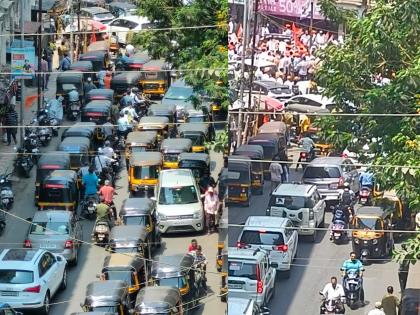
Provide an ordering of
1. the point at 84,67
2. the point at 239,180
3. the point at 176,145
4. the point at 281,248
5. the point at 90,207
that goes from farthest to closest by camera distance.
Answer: the point at 84,67 → the point at 176,145 → the point at 90,207 → the point at 239,180 → the point at 281,248

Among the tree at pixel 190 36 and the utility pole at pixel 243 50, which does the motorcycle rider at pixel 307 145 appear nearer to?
the utility pole at pixel 243 50

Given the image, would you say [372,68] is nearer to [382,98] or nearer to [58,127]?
[382,98]

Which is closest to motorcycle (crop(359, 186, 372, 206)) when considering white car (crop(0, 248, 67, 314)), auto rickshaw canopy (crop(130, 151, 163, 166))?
white car (crop(0, 248, 67, 314))

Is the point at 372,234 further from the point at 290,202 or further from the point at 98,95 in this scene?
the point at 98,95

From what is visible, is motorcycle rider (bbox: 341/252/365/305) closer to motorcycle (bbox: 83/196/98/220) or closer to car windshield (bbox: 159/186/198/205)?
car windshield (bbox: 159/186/198/205)

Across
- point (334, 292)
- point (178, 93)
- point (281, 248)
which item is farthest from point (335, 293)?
point (178, 93)

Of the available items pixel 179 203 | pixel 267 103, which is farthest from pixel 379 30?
pixel 179 203

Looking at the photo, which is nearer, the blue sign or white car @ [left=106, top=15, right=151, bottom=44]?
the blue sign
